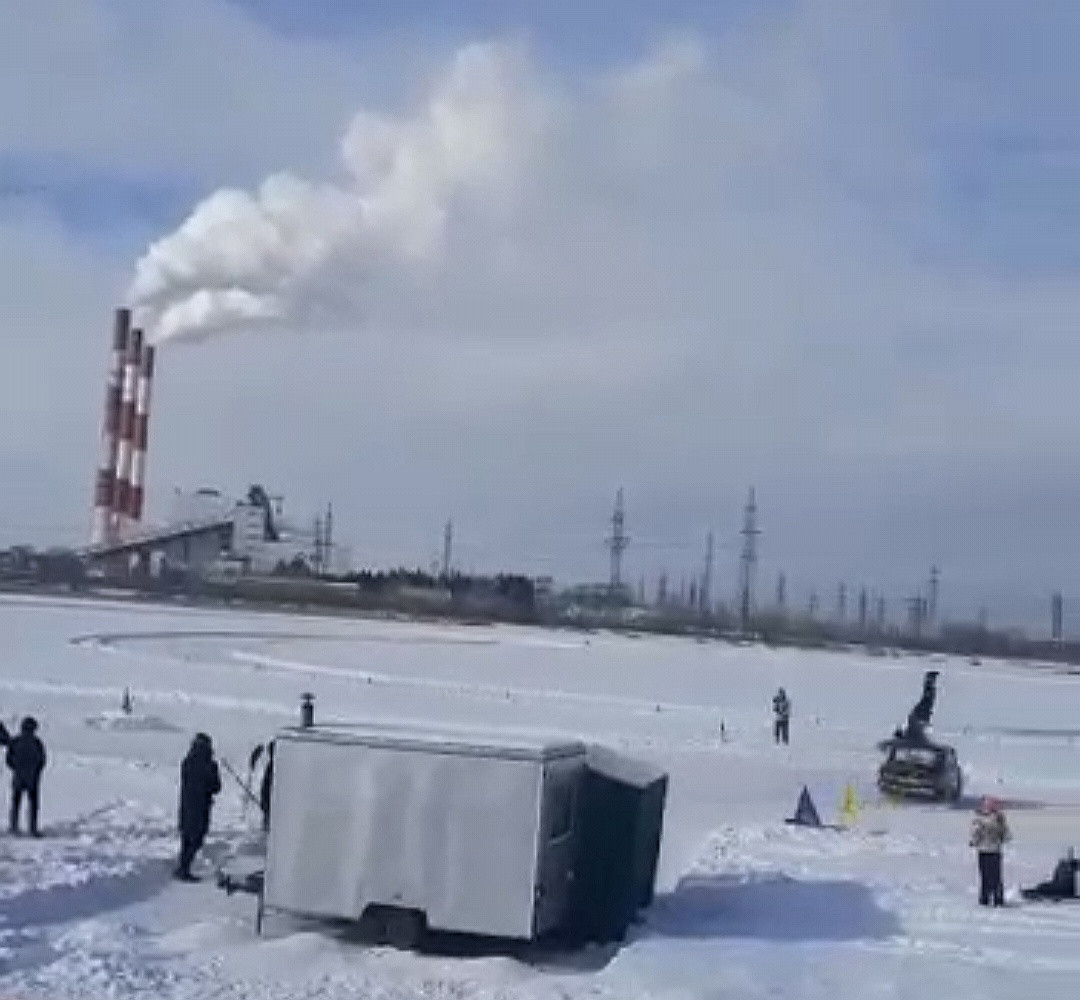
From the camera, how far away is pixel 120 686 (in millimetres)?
46781

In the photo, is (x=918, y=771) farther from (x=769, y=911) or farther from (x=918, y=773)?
(x=769, y=911)

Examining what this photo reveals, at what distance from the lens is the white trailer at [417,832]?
15.3 metres

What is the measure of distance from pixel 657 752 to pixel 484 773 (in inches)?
905

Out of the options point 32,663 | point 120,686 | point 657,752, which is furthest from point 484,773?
point 32,663

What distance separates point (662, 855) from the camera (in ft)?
74.6

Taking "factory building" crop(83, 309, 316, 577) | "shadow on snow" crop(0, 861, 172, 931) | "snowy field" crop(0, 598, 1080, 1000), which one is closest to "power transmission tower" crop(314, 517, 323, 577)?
"factory building" crop(83, 309, 316, 577)

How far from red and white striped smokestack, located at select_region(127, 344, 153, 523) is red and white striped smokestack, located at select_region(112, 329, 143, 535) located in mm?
162

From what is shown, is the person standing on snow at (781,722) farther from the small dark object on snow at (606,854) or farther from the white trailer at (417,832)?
the white trailer at (417,832)

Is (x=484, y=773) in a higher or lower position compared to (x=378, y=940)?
higher

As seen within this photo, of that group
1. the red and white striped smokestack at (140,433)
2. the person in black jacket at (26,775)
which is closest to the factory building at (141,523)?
the red and white striped smokestack at (140,433)

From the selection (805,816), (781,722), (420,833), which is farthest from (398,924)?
(781,722)

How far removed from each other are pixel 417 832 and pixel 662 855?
306 inches

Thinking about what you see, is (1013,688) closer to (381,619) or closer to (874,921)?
(381,619)

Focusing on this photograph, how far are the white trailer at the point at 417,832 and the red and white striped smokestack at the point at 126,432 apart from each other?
78.1 metres
